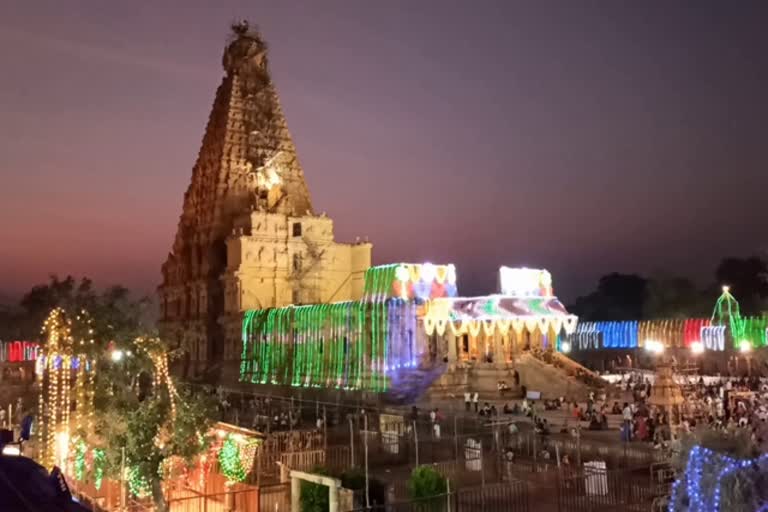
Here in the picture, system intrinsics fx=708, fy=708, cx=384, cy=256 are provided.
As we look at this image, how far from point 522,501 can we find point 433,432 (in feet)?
30.1

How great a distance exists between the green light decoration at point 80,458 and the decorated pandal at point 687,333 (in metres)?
34.0

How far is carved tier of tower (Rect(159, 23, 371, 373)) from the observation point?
5741cm

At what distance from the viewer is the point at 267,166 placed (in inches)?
2463

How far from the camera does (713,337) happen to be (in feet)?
174

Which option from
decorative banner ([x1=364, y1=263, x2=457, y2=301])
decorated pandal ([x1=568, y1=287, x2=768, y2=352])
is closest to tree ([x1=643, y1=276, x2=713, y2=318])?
decorated pandal ([x1=568, y1=287, x2=768, y2=352])

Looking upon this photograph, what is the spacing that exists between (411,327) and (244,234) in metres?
22.8

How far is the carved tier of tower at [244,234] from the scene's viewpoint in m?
57.4

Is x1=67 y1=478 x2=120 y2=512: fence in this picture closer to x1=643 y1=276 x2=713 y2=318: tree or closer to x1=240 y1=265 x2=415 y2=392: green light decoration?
x1=240 y1=265 x2=415 y2=392: green light decoration

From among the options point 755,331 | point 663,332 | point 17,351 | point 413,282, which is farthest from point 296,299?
point 755,331

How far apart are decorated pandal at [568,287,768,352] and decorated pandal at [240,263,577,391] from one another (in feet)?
25.8

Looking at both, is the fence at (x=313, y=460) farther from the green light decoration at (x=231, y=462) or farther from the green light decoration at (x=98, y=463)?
the green light decoration at (x=98, y=463)

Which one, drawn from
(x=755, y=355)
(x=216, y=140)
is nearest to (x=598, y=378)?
(x=755, y=355)

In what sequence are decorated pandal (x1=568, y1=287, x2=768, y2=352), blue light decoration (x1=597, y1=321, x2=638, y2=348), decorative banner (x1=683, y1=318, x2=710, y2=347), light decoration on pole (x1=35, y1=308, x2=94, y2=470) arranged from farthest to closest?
blue light decoration (x1=597, y1=321, x2=638, y2=348) → decorative banner (x1=683, y1=318, x2=710, y2=347) → decorated pandal (x1=568, y1=287, x2=768, y2=352) → light decoration on pole (x1=35, y1=308, x2=94, y2=470)

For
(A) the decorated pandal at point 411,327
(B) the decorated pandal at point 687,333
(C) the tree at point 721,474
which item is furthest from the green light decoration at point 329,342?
(C) the tree at point 721,474
